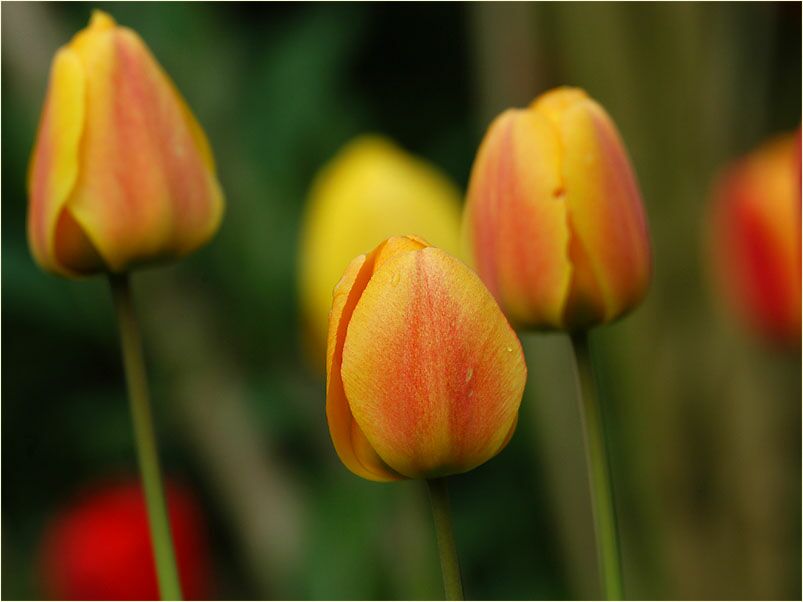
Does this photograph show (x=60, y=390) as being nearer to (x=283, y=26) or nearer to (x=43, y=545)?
(x=43, y=545)

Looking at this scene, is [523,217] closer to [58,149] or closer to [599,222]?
[599,222]

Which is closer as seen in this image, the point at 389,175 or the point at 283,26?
the point at 389,175

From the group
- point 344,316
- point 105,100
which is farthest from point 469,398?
point 105,100

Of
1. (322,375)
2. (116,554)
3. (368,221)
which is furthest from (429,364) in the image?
(116,554)

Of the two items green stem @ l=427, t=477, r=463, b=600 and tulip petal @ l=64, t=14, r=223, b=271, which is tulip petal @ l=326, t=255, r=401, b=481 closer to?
green stem @ l=427, t=477, r=463, b=600

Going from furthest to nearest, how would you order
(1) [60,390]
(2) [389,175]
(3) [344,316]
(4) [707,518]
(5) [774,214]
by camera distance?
1. (1) [60,390]
2. (4) [707,518]
3. (5) [774,214]
4. (2) [389,175]
5. (3) [344,316]
